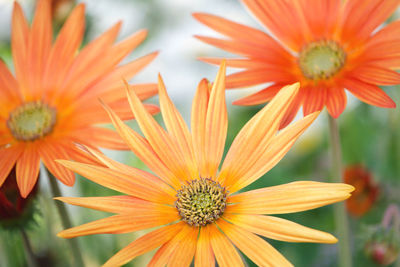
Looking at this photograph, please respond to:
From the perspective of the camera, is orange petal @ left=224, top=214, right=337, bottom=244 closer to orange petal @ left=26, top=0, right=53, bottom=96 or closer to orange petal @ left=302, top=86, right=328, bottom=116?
orange petal @ left=302, top=86, right=328, bottom=116

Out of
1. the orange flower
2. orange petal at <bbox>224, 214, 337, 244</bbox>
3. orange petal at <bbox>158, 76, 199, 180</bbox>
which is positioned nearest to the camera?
orange petal at <bbox>224, 214, 337, 244</bbox>

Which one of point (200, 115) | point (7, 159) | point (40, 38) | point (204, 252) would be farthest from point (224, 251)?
point (40, 38)

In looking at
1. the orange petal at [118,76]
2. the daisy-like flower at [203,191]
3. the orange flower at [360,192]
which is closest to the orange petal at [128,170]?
the daisy-like flower at [203,191]

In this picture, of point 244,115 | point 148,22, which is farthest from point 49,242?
point 148,22

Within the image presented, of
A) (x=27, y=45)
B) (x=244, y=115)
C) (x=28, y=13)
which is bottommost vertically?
(x=27, y=45)

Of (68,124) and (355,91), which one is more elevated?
(355,91)

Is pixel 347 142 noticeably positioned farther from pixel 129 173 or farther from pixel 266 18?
pixel 129 173

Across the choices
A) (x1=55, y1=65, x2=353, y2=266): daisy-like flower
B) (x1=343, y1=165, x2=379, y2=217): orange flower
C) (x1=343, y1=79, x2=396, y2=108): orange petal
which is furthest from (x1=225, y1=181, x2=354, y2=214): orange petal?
(x1=343, y1=165, x2=379, y2=217): orange flower
